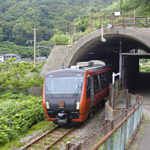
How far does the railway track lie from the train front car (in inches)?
19.0

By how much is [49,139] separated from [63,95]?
7.66 ft

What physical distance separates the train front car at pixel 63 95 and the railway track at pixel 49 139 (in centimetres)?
48

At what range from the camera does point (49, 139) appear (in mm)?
10602

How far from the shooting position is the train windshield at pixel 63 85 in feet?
39.8

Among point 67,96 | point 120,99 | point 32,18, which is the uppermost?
point 32,18

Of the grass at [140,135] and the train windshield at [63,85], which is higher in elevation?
the train windshield at [63,85]

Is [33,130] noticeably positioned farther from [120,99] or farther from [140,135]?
[140,135]

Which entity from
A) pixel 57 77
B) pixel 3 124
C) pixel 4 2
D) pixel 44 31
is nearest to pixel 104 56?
pixel 57 77

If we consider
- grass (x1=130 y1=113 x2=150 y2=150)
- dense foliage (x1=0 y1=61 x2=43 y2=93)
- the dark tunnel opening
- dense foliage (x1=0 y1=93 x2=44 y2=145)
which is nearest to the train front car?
dense foliage (x1=0 y1=93 x2=44 y2=145)

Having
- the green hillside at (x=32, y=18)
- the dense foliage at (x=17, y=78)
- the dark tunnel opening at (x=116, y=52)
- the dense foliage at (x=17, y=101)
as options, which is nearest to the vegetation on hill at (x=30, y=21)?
the green hillside at (x=32, y=18)

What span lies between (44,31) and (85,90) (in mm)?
41740

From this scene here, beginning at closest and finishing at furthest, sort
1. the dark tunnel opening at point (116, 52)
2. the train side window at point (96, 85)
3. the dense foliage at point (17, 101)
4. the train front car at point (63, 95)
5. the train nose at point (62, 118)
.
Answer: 1. the dense foliage at point (17, 101)
2. the train nose at point (62, 118)
3. the train front car at point (63, 95)
4. the train side window at point (96, 85)
5. the dark tunnel opening at point (116, 52)

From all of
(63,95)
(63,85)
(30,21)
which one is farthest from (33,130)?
(30,21)

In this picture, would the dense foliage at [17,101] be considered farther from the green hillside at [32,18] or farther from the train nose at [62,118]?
the green hillside at [32,18]
